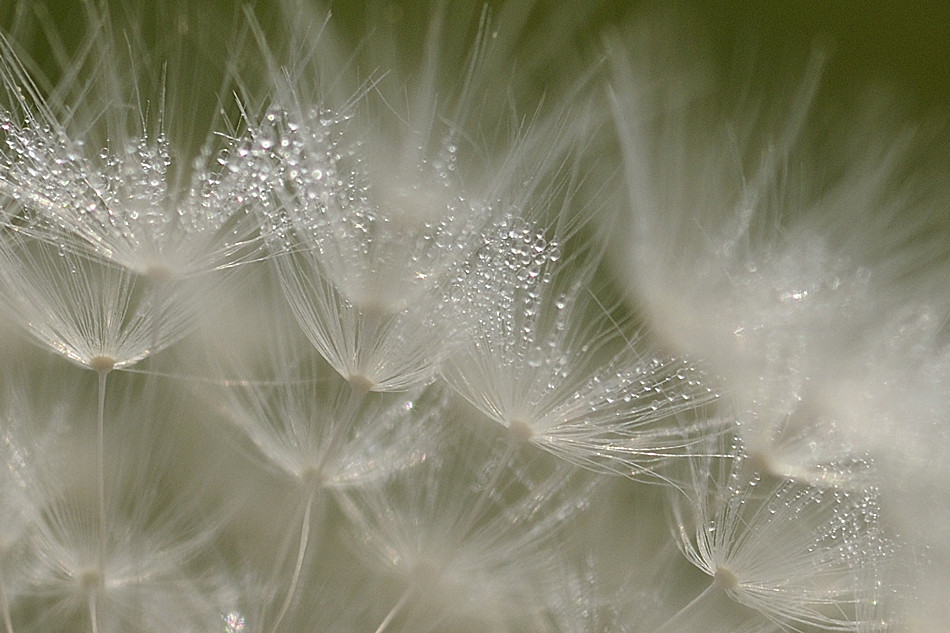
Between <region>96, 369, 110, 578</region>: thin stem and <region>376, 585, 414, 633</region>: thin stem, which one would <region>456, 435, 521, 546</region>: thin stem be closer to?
<region>376, 585, 414, 633</region>: thin stem

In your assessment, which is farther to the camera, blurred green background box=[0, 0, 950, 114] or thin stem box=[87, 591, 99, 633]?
blurred green background box=[0, 0, 950, 114]

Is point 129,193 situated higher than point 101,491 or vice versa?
point 129,193

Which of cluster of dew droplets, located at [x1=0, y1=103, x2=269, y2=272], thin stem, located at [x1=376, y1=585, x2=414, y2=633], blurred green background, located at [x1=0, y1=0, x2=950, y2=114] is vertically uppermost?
blurred green background, located at [x1=0, y1=0, x2=950, y2=114]

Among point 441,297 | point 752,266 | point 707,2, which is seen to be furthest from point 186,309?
point 707,2

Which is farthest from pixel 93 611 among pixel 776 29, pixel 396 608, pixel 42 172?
pixel 776 29

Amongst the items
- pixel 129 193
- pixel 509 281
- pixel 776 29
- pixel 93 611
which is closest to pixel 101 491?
pixel 93 611

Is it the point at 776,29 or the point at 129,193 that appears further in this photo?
the point at 776,29

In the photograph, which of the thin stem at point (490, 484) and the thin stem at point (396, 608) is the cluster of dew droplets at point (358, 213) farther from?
the thin stem at point (396, 608)

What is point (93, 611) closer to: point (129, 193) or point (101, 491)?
point (101, 491)

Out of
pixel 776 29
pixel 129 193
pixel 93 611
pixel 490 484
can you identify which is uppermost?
pixel 776 29

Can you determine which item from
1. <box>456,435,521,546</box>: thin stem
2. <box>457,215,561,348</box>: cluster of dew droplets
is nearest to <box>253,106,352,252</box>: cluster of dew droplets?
<box>457,215,561,348</box>: cluster of dew droplets

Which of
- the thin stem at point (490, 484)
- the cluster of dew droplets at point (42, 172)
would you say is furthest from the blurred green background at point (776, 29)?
the thin stem at point (490, 484)
